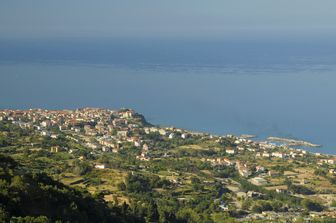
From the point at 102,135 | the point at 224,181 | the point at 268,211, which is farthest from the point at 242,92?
the point at 268,211

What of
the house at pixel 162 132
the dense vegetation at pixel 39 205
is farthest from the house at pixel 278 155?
the dense vegetation at pixel 39 205

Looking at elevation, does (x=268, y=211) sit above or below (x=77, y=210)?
below

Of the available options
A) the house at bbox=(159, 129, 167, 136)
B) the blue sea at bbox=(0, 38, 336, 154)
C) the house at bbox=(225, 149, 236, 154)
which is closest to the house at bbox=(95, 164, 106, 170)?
the house at bbox=(225, 149, 236, 154)

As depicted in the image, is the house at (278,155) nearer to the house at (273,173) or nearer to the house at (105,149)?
the house at (273,173)

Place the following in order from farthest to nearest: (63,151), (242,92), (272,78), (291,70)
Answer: (291,70), (272,78), (242,92), (63,151)

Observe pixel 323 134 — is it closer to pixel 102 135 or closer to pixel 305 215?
pixel 102 135

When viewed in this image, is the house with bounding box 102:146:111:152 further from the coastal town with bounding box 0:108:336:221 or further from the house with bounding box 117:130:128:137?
the house with bounding box 117:130:128:137
